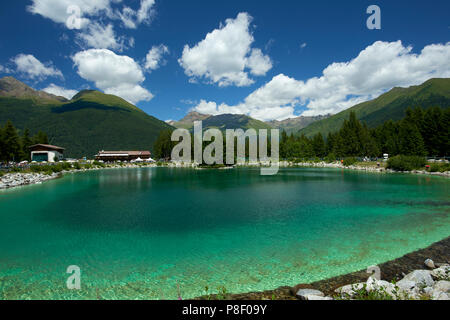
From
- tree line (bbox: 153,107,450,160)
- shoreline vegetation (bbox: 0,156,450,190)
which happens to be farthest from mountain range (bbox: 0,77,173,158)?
shoreline vegetation (bbox: 0,156,450,190)

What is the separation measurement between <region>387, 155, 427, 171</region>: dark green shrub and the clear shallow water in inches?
1611

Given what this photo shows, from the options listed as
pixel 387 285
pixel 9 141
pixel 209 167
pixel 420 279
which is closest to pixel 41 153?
pixel 9 141

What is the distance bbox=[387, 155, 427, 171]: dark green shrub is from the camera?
54969 mm

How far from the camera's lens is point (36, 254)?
10562 mm

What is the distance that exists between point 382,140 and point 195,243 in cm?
9038

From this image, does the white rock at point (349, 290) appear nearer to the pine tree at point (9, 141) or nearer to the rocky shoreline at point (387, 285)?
the rocky shoreline at point (387, 285)

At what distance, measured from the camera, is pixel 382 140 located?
3209 inches

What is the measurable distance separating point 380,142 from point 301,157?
32.1m

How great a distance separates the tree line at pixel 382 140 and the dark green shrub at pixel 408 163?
680cm

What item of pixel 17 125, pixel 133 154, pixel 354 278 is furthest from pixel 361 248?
pixel 17 125

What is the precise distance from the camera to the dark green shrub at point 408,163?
54969mm

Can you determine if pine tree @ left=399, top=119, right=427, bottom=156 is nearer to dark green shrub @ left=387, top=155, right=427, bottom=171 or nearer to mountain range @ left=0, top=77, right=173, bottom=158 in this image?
dark green shrub @ left=387, top=155, right=427, bottom=171

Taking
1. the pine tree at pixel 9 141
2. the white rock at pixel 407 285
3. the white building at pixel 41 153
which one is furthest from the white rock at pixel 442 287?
the white building at pixel 41 153
